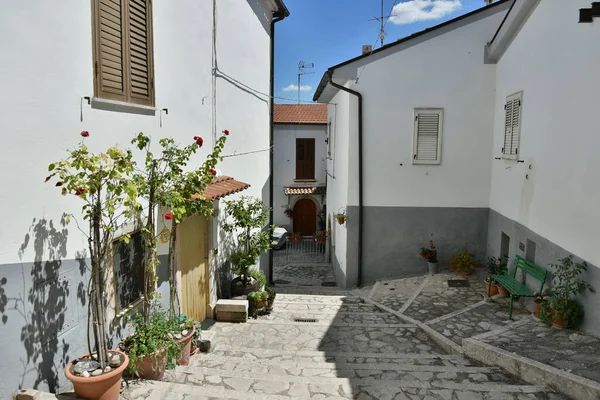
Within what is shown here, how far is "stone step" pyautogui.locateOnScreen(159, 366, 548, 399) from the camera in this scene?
16.6 ft

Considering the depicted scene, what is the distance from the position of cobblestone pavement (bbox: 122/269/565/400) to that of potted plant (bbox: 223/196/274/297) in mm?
891

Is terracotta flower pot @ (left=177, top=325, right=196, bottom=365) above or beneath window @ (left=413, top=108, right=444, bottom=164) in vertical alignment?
beneath

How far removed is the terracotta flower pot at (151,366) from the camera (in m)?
4.89

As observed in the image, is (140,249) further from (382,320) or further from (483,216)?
(483,216)

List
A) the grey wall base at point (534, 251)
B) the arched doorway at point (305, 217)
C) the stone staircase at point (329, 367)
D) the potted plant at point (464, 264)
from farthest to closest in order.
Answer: the arched doorway at point (305, 217) < the potted plant at point (464, 264) < the grey wall base at point (534, 251) < the stone staircase at point (329, 367)

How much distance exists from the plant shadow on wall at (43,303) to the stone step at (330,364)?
219 centimetres

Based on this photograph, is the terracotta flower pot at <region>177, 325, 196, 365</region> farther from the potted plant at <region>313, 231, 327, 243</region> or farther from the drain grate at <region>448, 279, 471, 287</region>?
the potted plant at <region>313, 231, 327, 243</region>

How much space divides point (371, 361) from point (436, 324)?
7.33 feet

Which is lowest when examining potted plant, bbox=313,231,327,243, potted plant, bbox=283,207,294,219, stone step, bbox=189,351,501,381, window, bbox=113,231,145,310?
potted plant, bbox=313,231,327,243

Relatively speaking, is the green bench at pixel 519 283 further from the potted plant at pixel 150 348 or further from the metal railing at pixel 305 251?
the metal railing at pixel 305 251

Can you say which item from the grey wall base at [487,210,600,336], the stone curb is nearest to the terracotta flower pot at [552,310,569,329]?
the grey wall base at [487,210,600,336]

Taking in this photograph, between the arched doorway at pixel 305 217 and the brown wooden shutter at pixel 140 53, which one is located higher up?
the brown wooden shutter at pixel 140 53

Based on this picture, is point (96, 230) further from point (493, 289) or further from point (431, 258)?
point (431, 258)

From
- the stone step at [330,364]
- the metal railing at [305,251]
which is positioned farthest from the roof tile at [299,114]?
the stone step at [330,364]
